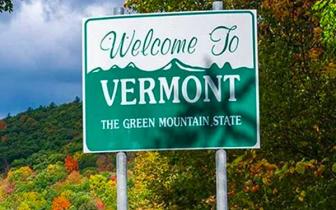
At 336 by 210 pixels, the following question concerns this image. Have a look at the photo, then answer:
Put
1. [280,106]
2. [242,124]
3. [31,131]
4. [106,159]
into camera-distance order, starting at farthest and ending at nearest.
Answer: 1. [31,131]
2. [106,159]
3. [280,106]
4. [242,124]

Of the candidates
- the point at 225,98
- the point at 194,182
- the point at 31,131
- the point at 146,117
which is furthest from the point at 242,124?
the point at 31,131

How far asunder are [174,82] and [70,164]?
542 ft

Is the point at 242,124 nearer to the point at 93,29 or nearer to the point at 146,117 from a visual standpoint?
the point at 146,117

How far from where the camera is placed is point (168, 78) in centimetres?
1094

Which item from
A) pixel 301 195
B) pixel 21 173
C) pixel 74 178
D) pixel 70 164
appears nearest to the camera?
pixel 301 195

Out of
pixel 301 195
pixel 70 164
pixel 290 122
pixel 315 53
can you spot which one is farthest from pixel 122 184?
pixel 70 164

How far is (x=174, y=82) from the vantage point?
35.9ft

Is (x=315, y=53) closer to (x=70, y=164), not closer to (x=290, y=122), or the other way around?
(x=290, y=122)

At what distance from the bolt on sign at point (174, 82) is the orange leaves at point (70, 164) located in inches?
6422

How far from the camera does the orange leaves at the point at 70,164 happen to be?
173875mm

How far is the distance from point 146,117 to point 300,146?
7.50m

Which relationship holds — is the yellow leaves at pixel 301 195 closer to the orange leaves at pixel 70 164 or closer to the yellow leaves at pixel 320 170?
the yellow leaves at pixel 320 170

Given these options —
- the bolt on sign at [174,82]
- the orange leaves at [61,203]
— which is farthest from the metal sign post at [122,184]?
the orange leaves at [61,203]

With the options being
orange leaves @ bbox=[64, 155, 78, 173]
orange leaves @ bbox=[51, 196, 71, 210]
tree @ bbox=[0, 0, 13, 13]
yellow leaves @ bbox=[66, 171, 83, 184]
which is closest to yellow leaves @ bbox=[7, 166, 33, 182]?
yellow leaves @ bbox=[66, 171, 83, 184]
